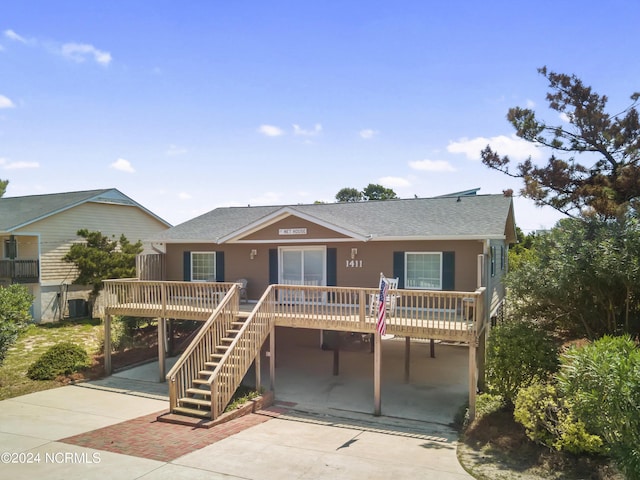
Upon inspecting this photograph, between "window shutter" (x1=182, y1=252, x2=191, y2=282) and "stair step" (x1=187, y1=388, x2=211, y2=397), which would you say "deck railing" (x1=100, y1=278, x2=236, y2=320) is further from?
"stair step" (x1=187, y1=388, x2=211, y2=397)

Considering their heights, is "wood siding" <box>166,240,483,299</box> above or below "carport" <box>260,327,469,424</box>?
above

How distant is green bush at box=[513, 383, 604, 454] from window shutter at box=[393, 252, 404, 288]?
5.44 metres

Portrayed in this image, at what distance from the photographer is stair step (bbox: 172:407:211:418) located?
10703 millimetres

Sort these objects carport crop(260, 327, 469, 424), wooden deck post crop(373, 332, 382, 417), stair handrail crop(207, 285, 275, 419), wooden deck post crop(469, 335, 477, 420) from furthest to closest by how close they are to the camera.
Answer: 1. carport crop(260, 327, 469, 424)
2. wooden deck post crop(373, 332, 382, 417)
3. wooden deck post crop(469, 335, 477, 420)
4. stair handrail crop(207, 285, 275, 419)

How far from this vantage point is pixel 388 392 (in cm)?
1353

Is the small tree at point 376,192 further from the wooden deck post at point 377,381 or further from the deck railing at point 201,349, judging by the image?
the wooden deck post at point 377,381

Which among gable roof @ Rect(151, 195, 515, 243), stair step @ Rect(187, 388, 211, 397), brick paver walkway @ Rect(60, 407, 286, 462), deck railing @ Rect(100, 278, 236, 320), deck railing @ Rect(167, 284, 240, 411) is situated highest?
gable roof @ Rect(151, 195, 515, 243)

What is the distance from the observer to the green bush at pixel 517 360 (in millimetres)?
10367

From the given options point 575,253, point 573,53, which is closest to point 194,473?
point 575,253

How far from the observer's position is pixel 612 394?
20.7 ft

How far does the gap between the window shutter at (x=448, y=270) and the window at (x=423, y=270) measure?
0.56 ft

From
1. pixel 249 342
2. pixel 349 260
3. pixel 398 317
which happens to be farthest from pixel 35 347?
pixel 398 317

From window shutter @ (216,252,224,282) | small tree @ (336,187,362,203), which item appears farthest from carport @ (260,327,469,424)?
small tree @ (336,187,362,203)

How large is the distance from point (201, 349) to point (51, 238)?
15.0 meters
